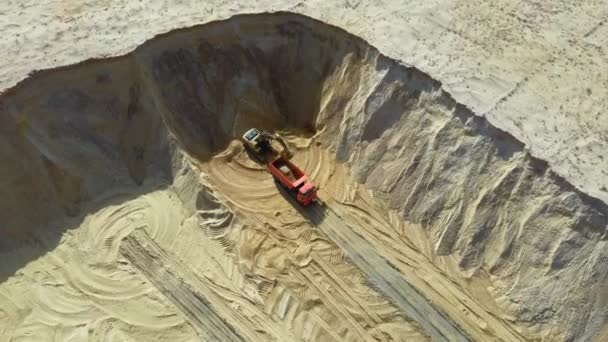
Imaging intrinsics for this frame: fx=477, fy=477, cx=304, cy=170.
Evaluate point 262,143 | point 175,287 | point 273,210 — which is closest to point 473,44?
point 262,143

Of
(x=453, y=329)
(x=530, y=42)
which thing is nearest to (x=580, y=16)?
(x=530, y=42)

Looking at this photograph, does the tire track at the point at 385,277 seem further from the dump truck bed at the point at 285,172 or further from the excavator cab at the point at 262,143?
the excavator cab at the point at 262,143

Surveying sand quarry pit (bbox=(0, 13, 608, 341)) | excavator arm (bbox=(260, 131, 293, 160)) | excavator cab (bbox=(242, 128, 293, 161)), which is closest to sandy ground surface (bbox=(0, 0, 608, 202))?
sand quarry pit (bbox=(0, 13, 608, 341))

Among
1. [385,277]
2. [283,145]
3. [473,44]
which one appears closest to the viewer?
[385,277]

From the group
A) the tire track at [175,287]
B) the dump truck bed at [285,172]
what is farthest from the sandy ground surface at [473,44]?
the tire track at [175,287]

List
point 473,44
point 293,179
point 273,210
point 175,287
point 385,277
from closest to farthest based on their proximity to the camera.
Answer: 1. point 175,287
2. point 385,277
3. point 473,44
4. point 273,210
5. point 293,179

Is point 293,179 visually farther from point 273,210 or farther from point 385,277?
point 385,277

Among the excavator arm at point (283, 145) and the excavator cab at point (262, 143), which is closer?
the excavator cab at point (262, 143)
